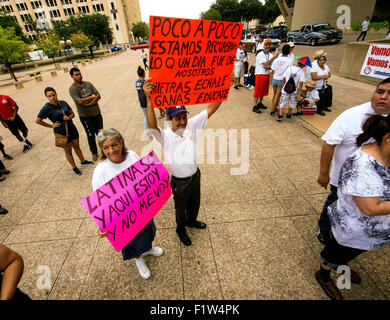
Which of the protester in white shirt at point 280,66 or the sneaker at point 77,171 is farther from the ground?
the protester in white shirt at point 280,66

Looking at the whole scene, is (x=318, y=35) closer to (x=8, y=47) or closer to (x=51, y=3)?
(x=8, y=47)

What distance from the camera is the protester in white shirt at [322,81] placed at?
241 inches

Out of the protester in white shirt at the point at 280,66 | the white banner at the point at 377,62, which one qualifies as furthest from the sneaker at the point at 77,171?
the white banner at the point at 377,62

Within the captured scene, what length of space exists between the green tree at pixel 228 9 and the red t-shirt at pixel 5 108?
62797 millimetres

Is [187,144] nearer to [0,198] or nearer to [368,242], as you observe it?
[368,242]

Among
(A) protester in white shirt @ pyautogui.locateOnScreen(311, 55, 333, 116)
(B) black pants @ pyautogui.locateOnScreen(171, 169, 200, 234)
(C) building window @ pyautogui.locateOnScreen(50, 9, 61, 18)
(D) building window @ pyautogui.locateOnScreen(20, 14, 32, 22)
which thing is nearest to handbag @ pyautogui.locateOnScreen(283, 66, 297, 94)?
(A) protester in white shirt @ pyautogui.locateOnScreen(311, 55, 333, 116)

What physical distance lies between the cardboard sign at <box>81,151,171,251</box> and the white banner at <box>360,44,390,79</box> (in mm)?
9947

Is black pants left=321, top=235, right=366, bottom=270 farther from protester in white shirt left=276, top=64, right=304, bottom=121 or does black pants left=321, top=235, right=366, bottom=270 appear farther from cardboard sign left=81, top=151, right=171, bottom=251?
protester in white shirt left=276, top=64, right=304, bottom=121

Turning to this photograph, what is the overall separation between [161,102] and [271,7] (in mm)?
77583

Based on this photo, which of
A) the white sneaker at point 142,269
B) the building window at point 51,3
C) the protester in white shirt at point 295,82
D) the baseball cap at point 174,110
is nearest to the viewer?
the baseball cap at point 174,110

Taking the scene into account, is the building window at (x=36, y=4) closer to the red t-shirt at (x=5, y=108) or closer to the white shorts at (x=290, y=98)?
the red t-shirt at (x=5, y=108)

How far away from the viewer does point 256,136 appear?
5793mm
